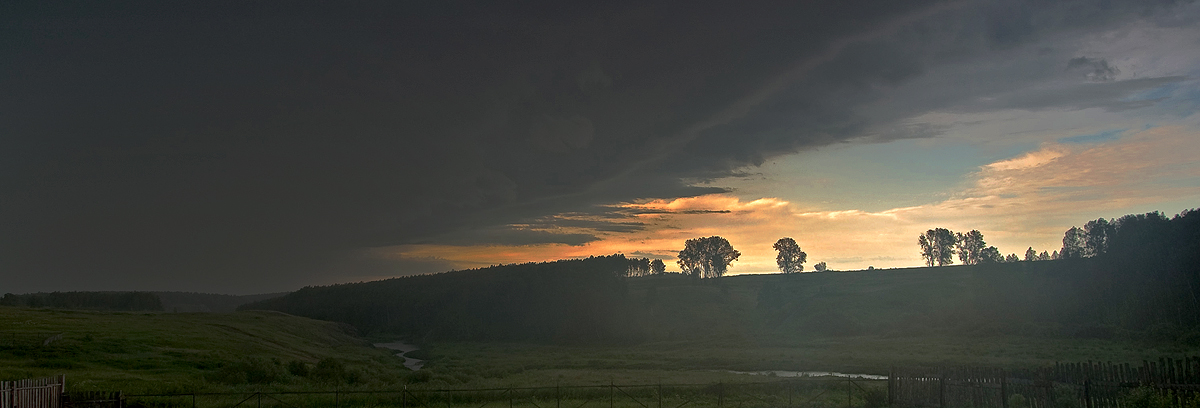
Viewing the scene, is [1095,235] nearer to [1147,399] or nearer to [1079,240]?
[1079,240]

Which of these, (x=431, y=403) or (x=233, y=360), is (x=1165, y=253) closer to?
(x=431, y=403)

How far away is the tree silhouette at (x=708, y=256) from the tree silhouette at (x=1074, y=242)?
3324 inches

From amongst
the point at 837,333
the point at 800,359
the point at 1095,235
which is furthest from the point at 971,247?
the point at 800,359

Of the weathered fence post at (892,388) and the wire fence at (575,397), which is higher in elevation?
the weathered fence post at (892,388)

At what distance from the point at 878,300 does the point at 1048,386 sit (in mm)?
109559

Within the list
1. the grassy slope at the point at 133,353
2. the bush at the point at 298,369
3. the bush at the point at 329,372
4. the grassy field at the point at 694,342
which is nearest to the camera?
the grassy slope at the point at 133,353

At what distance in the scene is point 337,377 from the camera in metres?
53.0

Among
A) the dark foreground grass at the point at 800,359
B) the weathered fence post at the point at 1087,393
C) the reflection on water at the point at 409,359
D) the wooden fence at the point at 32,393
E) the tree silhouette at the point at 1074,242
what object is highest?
the tree silhouette at the point at 1074,242

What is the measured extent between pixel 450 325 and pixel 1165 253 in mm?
156694

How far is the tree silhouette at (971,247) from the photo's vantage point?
186 meters

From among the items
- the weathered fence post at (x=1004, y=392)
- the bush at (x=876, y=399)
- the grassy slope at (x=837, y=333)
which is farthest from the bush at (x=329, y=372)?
the weathered fence post at (x=1004, y=392)

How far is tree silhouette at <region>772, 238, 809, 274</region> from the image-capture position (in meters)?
195

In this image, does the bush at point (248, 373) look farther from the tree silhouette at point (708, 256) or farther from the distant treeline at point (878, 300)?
the tree silhouette at point (708, 256)

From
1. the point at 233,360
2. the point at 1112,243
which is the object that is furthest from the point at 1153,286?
the point at 233,360
